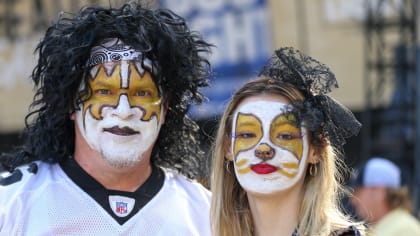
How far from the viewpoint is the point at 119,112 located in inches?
149

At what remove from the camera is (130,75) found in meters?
3.83

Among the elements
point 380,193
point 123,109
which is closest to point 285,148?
point 123,109

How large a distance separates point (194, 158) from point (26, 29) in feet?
28.9

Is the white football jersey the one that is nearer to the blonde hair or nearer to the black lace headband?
the blonde hair

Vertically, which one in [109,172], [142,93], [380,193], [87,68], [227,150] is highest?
[87,68]

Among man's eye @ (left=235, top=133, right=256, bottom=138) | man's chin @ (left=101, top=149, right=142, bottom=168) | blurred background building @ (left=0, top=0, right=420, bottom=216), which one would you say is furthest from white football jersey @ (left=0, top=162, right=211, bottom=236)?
blurred background building @ (left=0, top=0, right=420, bottom=216)

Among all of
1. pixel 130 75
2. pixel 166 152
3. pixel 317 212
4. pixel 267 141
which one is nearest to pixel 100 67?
pixel 130 75

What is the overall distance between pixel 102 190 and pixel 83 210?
138 mm

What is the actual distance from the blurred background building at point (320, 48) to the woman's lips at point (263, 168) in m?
5.66

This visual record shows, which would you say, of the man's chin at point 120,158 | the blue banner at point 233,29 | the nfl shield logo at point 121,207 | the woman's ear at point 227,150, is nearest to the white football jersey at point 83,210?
the nfl shield logo at point 121,207

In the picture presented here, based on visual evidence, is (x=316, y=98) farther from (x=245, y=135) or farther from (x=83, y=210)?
(x=83, y=210)

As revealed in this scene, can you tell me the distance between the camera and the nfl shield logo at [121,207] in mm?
3859

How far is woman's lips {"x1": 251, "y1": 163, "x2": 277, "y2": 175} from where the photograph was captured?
3.36m

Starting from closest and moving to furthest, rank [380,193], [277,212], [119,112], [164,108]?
[277,212] → [119,112] → [164,108] → [380,193]
